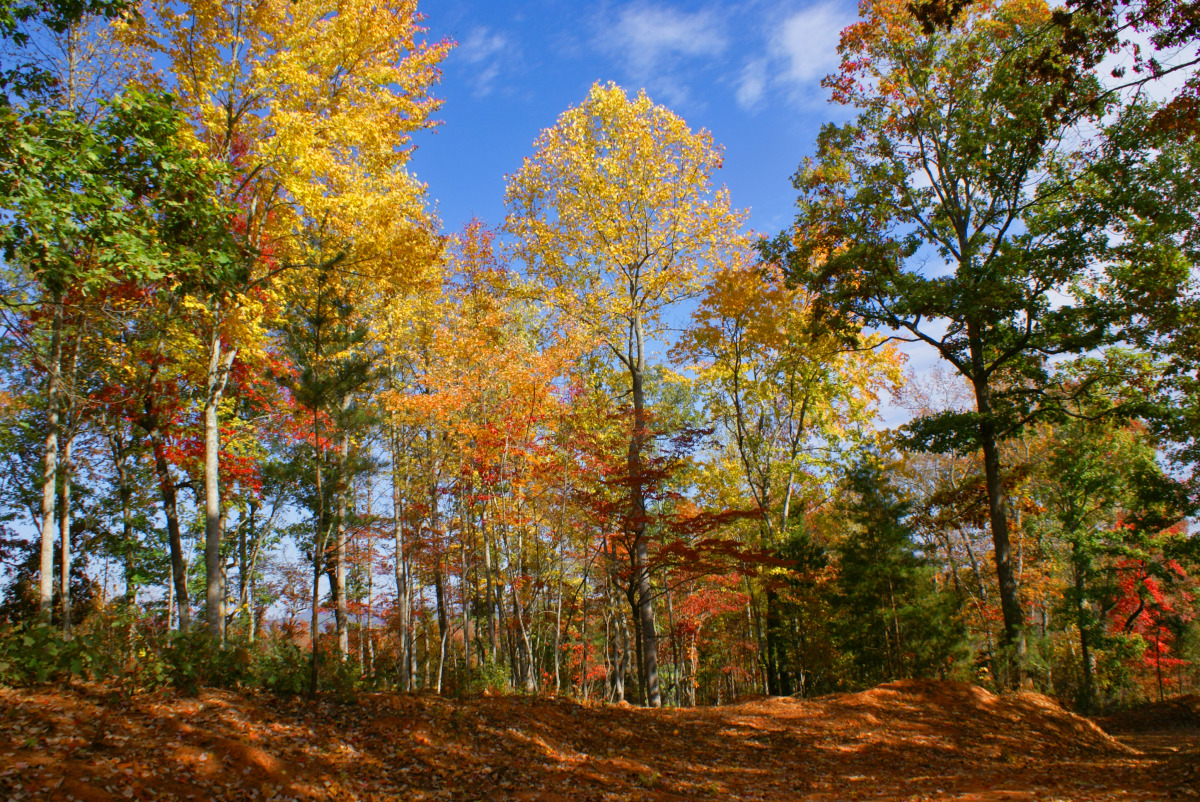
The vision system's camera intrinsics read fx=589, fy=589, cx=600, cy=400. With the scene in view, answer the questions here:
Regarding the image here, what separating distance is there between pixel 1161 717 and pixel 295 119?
2271cm

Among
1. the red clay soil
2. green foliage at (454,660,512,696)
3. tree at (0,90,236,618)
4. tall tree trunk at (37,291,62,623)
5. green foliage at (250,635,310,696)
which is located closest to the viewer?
the red clay soil

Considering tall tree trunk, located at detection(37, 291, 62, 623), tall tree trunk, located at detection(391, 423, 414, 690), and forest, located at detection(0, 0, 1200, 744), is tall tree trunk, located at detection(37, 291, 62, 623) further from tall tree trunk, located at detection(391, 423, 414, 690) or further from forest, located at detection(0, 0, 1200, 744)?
tall tree trunk, located at detection(391, 423, 414, 690)

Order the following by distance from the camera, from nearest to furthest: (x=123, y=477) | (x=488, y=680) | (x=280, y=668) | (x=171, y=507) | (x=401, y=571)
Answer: (x=280, y=668), (x=171, y=507), (x=488, y=680), (x=123, y=477), (x=401, y=571)

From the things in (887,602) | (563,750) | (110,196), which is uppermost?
(110,196)

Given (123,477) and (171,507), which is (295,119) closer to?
(171,507)

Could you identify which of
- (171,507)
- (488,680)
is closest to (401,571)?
(488,680)

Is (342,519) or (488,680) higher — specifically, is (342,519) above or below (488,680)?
above

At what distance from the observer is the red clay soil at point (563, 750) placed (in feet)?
14.3

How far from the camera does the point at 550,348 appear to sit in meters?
14.1

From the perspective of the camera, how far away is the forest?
6.13 m

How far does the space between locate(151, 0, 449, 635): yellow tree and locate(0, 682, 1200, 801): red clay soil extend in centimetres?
343

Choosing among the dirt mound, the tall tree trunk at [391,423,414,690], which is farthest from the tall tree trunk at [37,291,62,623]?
the dirt mound

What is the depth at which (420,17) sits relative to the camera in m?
10.2

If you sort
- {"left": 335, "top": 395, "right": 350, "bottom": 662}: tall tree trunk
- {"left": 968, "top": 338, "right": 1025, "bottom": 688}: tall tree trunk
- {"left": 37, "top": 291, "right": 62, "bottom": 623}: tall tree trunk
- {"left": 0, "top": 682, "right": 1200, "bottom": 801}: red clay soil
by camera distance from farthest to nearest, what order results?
{"left": 968, "top": 338, "right": 1025, "bottom": 688}: tall tree trunk < {"left": 335, "top": 395, "right": 350, "bottom": 662}: tall tree trunk < {"left": 37, "top": 291, "right": 62, "bottom": 623}: tall tree trunk < {"left": 0, "top": 682, "right": 1200, "bottom": 801}: red clay soil
